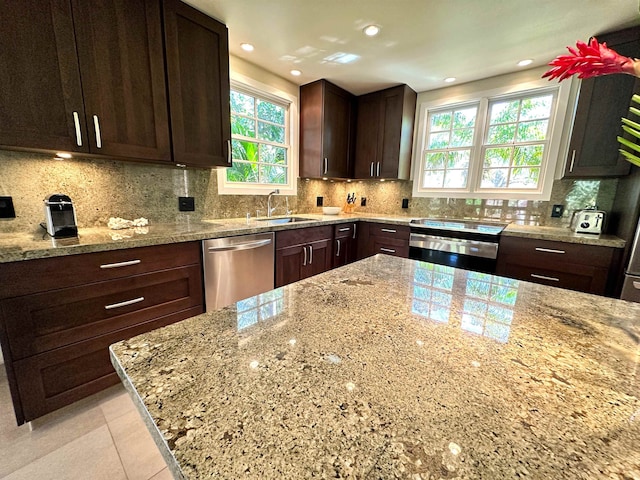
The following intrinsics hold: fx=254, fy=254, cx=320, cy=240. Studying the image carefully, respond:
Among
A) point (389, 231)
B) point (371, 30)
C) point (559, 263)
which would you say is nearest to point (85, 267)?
point (371, 30)

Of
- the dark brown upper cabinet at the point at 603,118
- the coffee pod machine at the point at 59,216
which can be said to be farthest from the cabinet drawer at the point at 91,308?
the dark brown upper cabinet at the point at 603,118

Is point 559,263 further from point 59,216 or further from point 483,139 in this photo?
point 59,216

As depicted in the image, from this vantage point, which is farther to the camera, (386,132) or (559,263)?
(386,132)

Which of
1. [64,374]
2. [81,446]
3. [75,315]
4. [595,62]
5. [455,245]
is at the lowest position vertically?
[81,446]

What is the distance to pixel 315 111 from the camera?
292cm

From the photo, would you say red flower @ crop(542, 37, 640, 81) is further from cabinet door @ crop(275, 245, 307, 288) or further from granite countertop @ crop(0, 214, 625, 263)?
cabinet door @ crop(275, 245, 307, 288)

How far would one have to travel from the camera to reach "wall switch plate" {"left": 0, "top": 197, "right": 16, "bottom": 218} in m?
1.46

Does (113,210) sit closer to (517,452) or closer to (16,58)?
(16,58)

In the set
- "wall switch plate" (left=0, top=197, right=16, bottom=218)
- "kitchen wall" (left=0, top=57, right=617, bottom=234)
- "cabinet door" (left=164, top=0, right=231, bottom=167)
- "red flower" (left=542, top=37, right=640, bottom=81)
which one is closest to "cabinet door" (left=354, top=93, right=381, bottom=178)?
"kitchen wall" (left=0, top=57, right=617, bottom=234)

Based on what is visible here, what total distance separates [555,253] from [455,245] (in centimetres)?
70

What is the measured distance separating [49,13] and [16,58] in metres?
0.29

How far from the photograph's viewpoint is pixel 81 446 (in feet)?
4.06

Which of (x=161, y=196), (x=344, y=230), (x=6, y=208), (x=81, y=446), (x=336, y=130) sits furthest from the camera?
(x=336, y=130)

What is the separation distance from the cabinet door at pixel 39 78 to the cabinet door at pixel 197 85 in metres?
0.49
